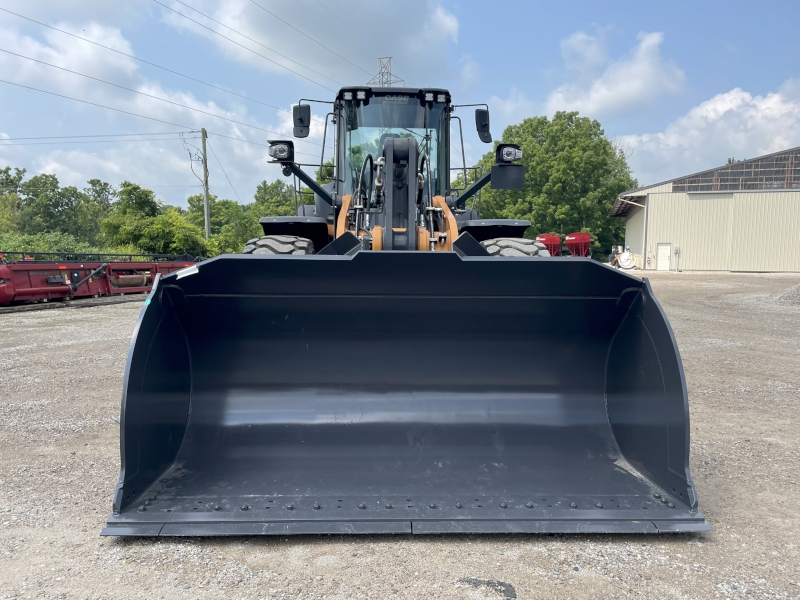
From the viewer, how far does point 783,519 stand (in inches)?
112

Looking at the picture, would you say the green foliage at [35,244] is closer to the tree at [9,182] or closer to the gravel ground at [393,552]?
the gravel ground at [393,552]

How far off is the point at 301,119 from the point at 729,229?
34824 mm

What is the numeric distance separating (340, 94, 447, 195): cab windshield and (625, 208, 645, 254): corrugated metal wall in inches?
1333

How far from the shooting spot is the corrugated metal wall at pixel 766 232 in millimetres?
32625

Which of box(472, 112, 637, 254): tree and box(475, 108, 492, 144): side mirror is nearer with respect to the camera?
Answer: box(475, 108, 492, 144): side mirror

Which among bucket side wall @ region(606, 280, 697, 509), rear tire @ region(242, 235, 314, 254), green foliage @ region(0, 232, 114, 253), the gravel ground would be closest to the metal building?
green foliage @ region(0, 232, 114, 253)

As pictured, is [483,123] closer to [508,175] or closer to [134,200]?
[508,175]

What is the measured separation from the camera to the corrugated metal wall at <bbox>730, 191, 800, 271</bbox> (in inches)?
1284

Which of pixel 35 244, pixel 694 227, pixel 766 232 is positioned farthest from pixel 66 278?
pixel 766 232

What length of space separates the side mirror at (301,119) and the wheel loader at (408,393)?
243cm

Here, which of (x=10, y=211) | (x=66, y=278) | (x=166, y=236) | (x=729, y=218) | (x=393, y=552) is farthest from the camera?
(x=10, y=211)

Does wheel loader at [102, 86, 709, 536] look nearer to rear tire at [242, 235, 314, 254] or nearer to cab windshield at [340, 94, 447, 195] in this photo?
rear tire at [242, 235, 314, 254]

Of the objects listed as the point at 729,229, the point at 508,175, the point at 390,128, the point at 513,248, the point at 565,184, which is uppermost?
the point at 565,184

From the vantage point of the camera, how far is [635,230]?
38.1 meters
